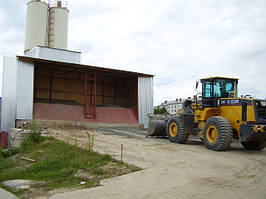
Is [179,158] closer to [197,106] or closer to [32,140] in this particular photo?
[197,106]

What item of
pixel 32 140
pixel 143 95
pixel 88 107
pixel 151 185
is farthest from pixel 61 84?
pixel 151 185

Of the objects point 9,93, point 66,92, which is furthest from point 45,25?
point 9,93

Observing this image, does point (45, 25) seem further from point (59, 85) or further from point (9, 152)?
point (9, 152)

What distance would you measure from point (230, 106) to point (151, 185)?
6.83 metres

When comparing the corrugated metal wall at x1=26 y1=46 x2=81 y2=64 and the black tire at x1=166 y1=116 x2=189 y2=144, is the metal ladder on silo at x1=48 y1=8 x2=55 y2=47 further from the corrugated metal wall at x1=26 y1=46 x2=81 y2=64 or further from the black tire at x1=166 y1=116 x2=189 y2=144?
the black tire at x1=166 y1=116 x2=189 y2=144

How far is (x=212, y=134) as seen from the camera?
461 inches

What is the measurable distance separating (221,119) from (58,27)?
2817 cm

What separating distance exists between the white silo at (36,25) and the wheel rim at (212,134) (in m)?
26.4

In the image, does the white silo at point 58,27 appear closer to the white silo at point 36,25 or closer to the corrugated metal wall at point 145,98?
the white silo at point 36,25

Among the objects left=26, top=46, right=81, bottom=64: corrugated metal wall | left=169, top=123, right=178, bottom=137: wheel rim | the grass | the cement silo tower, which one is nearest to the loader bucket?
left=169, top=123, right=178, bottom=137: wheel rim

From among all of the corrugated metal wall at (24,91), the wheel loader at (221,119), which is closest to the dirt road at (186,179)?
the wheel loader at (221,119)

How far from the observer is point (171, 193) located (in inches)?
227

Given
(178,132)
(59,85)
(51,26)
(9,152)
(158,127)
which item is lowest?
(9,152)

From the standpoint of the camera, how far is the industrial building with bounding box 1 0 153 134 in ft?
73.6
